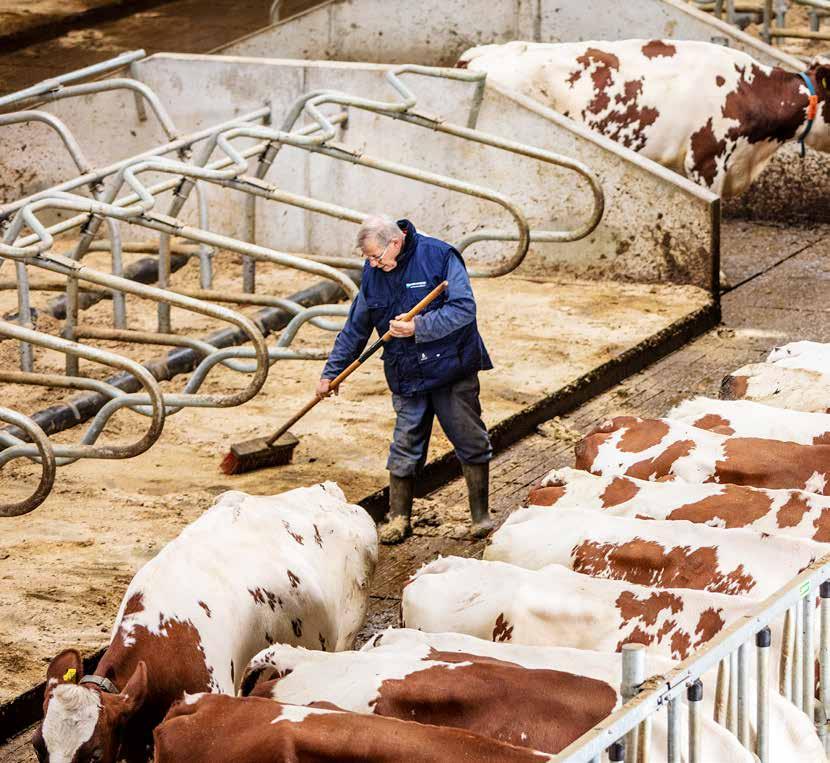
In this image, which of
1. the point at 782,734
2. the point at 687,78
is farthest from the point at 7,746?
the point at 687,78

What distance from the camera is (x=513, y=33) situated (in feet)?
48.0

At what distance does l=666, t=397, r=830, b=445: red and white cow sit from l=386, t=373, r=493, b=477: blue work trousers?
96 centimetres

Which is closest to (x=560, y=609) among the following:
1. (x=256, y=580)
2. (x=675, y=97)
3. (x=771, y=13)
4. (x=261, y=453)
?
(x=256, y=580)

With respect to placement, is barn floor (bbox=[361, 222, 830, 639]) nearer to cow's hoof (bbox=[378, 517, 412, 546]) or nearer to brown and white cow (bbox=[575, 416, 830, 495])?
cow's hoof (bbox=[378, 517, 412, 546])

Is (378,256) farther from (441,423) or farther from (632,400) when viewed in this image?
(632,400)

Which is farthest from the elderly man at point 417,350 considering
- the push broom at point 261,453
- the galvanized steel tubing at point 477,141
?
the galvanized steel tubing at point 477,141

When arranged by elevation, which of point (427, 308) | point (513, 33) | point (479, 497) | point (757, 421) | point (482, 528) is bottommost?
point (482, 528)

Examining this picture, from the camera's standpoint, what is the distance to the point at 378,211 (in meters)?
12.5

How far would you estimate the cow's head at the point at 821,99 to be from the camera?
519 inches

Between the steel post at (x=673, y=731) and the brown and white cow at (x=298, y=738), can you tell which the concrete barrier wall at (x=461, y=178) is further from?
the steel post at (x=673, y=731)

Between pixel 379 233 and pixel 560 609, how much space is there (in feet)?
8.02

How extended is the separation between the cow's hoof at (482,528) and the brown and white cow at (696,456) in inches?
29.0

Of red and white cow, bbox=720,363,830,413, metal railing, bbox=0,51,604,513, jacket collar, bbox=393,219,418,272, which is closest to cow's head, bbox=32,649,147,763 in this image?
metal railing, bbox=0,51,604,513

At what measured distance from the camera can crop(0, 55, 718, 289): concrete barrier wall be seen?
11719mm
